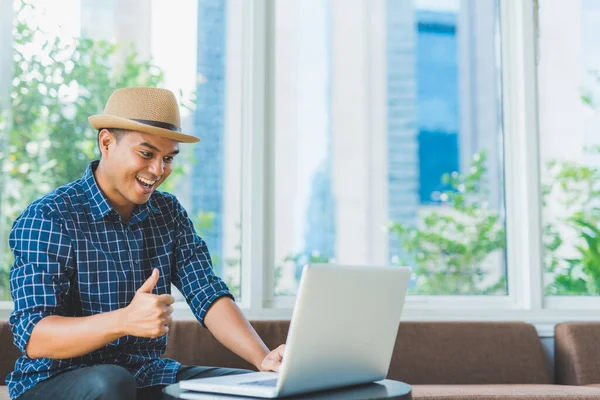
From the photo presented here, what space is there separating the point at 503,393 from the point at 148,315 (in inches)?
55.4

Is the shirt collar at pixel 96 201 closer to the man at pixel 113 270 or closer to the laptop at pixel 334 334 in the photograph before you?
the man at pixel 113 270

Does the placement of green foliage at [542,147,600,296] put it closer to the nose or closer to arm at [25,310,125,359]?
the nose

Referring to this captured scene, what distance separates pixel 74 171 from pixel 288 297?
102cm

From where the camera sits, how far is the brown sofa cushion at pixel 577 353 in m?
2.98

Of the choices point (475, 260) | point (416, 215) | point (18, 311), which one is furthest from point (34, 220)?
point (475, 260)

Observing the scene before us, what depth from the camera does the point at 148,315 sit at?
1.56 m

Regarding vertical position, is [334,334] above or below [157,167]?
below

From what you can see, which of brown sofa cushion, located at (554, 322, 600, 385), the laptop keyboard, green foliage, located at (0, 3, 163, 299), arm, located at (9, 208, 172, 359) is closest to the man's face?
arm, located at (9, 208, 172, 359)

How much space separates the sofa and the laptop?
1.12 m

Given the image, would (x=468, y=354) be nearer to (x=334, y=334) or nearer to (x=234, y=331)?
(x=234, y=331)

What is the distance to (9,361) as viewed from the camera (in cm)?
260

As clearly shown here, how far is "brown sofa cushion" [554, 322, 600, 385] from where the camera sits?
9.77 feet

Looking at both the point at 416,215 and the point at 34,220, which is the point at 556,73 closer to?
the point at 416,215

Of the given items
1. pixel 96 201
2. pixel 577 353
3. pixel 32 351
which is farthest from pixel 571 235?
pixel 32 351
